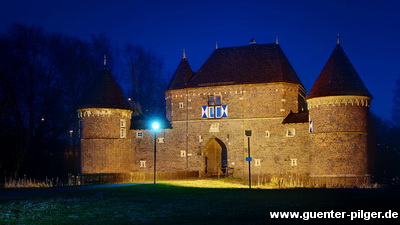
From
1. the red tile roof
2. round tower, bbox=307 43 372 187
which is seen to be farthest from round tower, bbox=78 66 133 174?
round tower, bbox=307 43 372 187

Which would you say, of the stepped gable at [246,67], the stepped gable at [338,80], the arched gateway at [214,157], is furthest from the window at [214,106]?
the stepped gable at [338,80]

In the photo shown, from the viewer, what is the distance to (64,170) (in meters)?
44.1

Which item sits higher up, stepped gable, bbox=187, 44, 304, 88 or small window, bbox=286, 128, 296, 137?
stepped gable, bbox=187, 44, 304, 88

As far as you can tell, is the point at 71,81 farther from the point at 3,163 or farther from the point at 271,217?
the point at 271,217

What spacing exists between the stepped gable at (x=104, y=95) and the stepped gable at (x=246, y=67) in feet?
17.3

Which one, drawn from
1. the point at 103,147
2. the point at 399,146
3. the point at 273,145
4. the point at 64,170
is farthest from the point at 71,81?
the point at 399,146

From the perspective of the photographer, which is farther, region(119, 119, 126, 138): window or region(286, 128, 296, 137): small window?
region(119, 119, 126, 138): window

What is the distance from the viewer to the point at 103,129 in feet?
120

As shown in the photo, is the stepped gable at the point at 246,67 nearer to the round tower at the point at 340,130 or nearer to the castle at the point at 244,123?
the castle at the point at 244,123

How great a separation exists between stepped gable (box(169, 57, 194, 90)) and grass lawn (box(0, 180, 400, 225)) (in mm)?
18217

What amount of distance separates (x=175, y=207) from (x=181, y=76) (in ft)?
77.2

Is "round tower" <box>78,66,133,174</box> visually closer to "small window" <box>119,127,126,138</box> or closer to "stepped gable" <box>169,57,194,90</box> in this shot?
"small window" <box>119,127,126,138</box>

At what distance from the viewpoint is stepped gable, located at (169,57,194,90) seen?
126 ft

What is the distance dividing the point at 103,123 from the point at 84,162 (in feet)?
9.96
